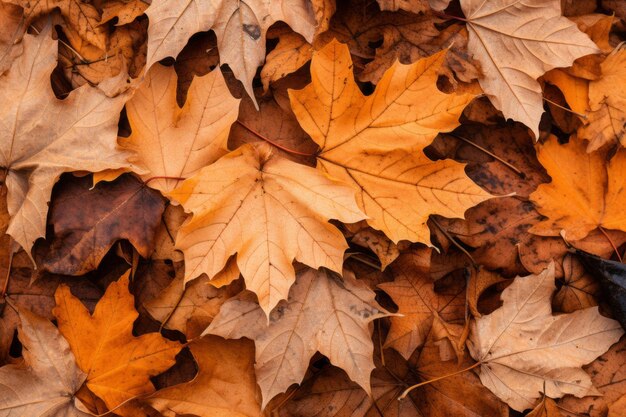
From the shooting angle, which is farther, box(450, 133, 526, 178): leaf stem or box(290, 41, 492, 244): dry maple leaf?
box(450, 133, 526, 178): leaf stem

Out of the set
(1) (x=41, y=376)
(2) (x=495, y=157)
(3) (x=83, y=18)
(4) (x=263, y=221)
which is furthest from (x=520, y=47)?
(1) (x=41, y=376)

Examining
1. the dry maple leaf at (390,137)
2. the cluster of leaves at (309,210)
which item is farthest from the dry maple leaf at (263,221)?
the dry maple leaf at (390,137)

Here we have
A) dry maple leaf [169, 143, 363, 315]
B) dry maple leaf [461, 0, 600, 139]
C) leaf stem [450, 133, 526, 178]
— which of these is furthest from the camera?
leaf stem [450, 133, 526, 178]

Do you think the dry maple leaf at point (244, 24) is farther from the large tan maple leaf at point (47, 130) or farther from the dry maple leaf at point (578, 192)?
the dry maple leaf at point (578, 192)

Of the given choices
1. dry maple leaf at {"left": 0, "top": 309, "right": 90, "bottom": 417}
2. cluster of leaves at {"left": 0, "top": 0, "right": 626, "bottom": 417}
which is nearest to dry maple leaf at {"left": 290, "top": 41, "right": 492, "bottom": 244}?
cluster of leaves at {"left": 0, "top": 0, "right": 626, "bottom": 417}

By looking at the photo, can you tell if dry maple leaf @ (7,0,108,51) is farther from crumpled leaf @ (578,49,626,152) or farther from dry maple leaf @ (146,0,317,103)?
crumpled leaf @ (578,49,626,152)

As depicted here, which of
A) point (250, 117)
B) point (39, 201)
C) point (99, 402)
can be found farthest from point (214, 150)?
point (99, 402)
